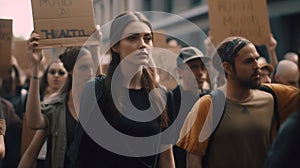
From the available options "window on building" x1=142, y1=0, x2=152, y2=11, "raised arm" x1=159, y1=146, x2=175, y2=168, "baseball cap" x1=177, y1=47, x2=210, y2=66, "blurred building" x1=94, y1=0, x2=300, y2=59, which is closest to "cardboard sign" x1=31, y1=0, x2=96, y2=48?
"baseball cap" x1=177, y1=47, x2=210, y2=66

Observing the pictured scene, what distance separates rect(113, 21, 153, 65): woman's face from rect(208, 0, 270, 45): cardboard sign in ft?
6.69

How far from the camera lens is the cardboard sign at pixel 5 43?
6.34 m

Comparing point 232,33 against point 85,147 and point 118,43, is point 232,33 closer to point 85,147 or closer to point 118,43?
point 118,43

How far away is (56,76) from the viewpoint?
6.77 meters

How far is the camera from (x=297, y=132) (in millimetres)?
2574

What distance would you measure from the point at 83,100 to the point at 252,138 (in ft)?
3.44

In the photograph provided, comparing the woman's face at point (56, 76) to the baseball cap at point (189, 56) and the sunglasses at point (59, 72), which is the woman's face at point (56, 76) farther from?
the baseball cap at point (189, 56)

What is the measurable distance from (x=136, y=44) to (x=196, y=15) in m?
20.1

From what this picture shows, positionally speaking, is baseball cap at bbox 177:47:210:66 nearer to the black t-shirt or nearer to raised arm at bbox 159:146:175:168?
raised arm at bbox 159:146:175:168

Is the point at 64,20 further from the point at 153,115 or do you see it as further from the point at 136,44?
the point at 153,115

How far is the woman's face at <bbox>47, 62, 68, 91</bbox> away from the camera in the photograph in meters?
6.73

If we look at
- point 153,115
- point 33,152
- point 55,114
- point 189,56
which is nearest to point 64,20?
point 55,114

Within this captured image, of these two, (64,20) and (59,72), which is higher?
(64,20)

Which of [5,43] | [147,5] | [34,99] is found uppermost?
[5,43]
